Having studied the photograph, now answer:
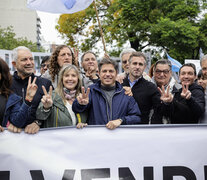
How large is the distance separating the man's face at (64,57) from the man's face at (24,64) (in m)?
0.66

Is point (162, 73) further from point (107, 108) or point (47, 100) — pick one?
point (47, 100)

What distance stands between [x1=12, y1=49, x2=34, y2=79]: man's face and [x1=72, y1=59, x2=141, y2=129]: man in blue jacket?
3.04 ft

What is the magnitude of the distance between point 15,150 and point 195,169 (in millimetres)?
1775

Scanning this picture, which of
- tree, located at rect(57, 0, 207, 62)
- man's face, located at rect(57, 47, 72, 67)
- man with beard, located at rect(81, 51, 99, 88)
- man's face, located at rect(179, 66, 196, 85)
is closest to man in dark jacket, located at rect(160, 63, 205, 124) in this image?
man's face, located at rect(179, 66, 196, 85)

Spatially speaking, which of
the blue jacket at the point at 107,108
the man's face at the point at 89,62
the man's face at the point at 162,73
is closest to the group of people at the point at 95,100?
the blue jacket at the point at 107,108

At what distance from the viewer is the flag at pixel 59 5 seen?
20.9ft

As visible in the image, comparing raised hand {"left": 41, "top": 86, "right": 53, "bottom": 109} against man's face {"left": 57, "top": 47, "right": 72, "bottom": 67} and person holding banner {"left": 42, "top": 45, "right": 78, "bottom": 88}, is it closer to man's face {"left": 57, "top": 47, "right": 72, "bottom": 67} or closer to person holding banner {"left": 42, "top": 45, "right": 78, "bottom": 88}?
person holding banner {"left": 42, "top": 45, "right": 78, "bottom": 88}

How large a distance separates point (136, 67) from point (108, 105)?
89 cm

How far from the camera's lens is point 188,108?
3729mm

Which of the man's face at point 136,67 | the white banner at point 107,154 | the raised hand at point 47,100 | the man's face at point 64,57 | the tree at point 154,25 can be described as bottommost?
the white banner at point 107,154

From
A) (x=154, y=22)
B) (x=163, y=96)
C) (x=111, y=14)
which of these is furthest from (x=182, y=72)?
(x=111, y=14)

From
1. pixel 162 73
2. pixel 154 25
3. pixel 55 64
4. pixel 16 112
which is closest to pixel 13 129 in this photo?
pixel 16 112

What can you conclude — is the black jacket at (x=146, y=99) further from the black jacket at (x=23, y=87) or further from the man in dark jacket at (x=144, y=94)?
the black jacket at (x=23, y=87)

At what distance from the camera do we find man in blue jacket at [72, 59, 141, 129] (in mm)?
3469
